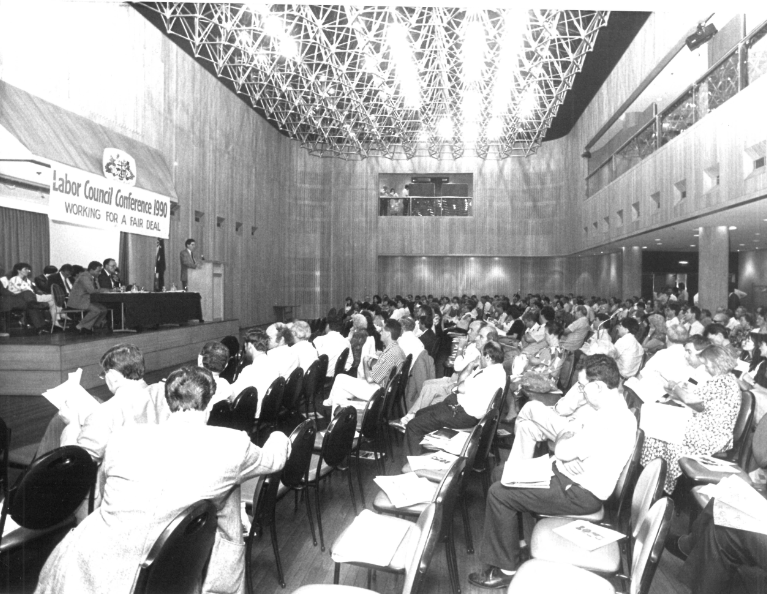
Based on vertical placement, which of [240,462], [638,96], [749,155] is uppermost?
[638,96]

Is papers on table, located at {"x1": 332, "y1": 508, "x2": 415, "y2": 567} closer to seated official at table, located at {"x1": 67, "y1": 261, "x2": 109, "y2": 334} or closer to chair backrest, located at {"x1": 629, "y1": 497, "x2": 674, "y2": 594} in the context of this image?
chair backrest, located at {"x1": 629, "y1": 497, "x2": 674, "y2": 594}

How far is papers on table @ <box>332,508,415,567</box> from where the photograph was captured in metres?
2.52

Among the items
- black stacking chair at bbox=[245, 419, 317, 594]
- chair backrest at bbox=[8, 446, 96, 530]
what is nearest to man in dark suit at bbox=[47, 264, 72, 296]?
black stacking chair at bbox=[245, 419, 317, 594]

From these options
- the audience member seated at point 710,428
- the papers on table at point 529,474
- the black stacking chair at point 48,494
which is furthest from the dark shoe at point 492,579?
the black stacking chair at point 48,494

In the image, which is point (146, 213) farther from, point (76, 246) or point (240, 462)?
point (76, 246)

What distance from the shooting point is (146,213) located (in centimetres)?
739

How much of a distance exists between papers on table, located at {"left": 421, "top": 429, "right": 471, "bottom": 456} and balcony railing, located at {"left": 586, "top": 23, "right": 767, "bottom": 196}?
22.8 ft

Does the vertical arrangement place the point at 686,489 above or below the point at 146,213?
below

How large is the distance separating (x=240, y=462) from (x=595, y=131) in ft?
62.0

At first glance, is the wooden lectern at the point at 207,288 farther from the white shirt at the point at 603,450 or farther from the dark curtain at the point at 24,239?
the white shirt at the point at 603,450

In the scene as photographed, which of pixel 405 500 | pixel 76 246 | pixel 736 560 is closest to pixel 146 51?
pixel 76 246

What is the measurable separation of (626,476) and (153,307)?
8.74 m

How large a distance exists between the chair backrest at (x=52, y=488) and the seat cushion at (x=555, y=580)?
1.92m

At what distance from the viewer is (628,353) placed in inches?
267
